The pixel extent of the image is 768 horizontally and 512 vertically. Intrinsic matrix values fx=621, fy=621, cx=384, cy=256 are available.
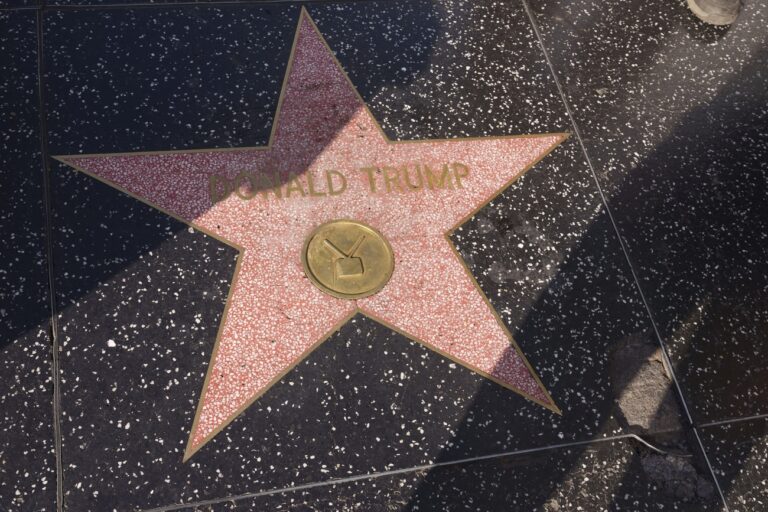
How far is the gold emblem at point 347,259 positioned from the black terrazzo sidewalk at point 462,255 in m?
0.16

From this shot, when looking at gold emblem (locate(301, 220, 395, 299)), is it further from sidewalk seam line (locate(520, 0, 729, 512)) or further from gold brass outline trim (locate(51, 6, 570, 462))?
sidewalk seam line (locate(520, 0, 729, 512))

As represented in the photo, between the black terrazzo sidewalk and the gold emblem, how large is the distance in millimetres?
158

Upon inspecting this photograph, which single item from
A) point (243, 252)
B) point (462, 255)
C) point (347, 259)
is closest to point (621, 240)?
point (462, 255)

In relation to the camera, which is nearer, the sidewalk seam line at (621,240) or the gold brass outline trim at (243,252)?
the gold brass outline trim at (243,252)

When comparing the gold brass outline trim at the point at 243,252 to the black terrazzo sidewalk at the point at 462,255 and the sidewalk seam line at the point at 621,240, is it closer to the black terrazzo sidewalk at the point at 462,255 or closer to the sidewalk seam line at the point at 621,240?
the black terrazzo sidewalk at the point at 462,255

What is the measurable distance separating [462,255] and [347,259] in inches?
16.3

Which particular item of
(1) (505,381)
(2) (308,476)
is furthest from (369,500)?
(1) (505,381)

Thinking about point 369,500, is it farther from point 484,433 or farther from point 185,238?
point 185,238

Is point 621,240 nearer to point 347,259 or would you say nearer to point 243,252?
point 347,259

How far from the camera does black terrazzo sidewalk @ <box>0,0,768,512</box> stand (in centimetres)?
186

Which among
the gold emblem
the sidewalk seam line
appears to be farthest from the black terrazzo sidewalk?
the gold emblem

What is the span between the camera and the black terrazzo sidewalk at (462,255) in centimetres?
186

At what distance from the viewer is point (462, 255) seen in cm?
222

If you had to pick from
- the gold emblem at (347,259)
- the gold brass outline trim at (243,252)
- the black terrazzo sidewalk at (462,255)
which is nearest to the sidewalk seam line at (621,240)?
the black terrazzo sidewalk at (462,255)
